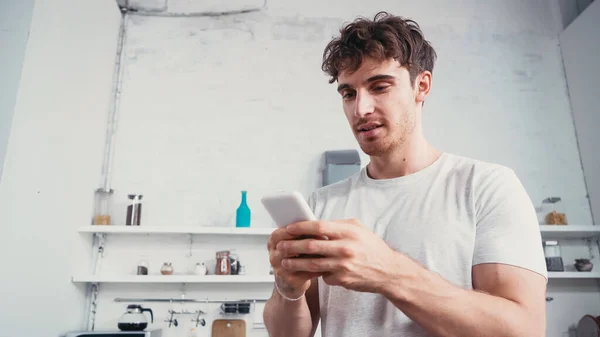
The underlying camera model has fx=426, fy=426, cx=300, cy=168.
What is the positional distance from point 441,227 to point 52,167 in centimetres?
195

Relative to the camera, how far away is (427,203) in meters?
1.04

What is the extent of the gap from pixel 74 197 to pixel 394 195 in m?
2.01

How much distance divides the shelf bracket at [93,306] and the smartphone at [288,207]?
7.40 ft

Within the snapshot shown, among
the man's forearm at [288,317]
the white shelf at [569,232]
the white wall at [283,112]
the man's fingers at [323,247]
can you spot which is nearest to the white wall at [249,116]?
the white wall at [283,112]

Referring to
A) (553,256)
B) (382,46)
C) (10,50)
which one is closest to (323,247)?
(382,46)

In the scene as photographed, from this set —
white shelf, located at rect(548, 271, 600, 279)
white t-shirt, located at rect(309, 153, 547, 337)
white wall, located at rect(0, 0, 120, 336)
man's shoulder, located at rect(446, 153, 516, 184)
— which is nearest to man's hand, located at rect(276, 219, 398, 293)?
white t-shirt, located at rect(309, 153, 547, 337)

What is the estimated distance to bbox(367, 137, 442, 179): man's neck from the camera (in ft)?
3.74

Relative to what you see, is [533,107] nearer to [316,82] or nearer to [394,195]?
[316,82]

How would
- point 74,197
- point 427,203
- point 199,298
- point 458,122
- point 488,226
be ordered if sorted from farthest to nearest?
point 458,122 < point 199,298 < point 74,197 < point 427,203 < point 488,226

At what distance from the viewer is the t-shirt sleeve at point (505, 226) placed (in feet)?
2.83

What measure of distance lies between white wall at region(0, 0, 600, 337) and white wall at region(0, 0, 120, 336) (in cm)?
2

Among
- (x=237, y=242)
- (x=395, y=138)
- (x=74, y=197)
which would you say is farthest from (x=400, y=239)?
(x=74, y=197)

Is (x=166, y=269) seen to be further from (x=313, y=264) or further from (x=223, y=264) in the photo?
(x=313, y=264)

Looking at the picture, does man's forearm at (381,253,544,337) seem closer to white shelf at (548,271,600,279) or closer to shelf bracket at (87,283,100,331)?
white shelf at (548,271,600,279)
